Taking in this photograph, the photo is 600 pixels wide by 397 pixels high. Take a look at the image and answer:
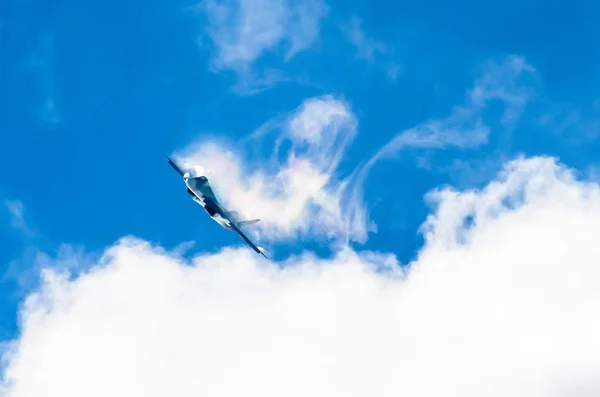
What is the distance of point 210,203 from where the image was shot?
180 m

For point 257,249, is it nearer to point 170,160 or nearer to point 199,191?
point 199,191

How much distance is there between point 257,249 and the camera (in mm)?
184750

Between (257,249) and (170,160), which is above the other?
(170,160)

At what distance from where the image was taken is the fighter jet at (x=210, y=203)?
17525cm

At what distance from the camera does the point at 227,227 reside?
185 m

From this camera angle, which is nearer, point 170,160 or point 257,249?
point 170,160

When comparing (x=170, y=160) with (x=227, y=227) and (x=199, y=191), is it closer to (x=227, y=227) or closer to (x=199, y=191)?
(x=199, y=191)

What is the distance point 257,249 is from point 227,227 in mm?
10147

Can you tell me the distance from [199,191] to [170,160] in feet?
38.0

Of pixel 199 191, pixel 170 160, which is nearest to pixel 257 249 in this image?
pixel 199 191

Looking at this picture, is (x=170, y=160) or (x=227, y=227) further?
(x=227, y=227)

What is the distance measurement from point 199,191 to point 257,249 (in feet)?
74.6

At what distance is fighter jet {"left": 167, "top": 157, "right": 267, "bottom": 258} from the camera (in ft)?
575
